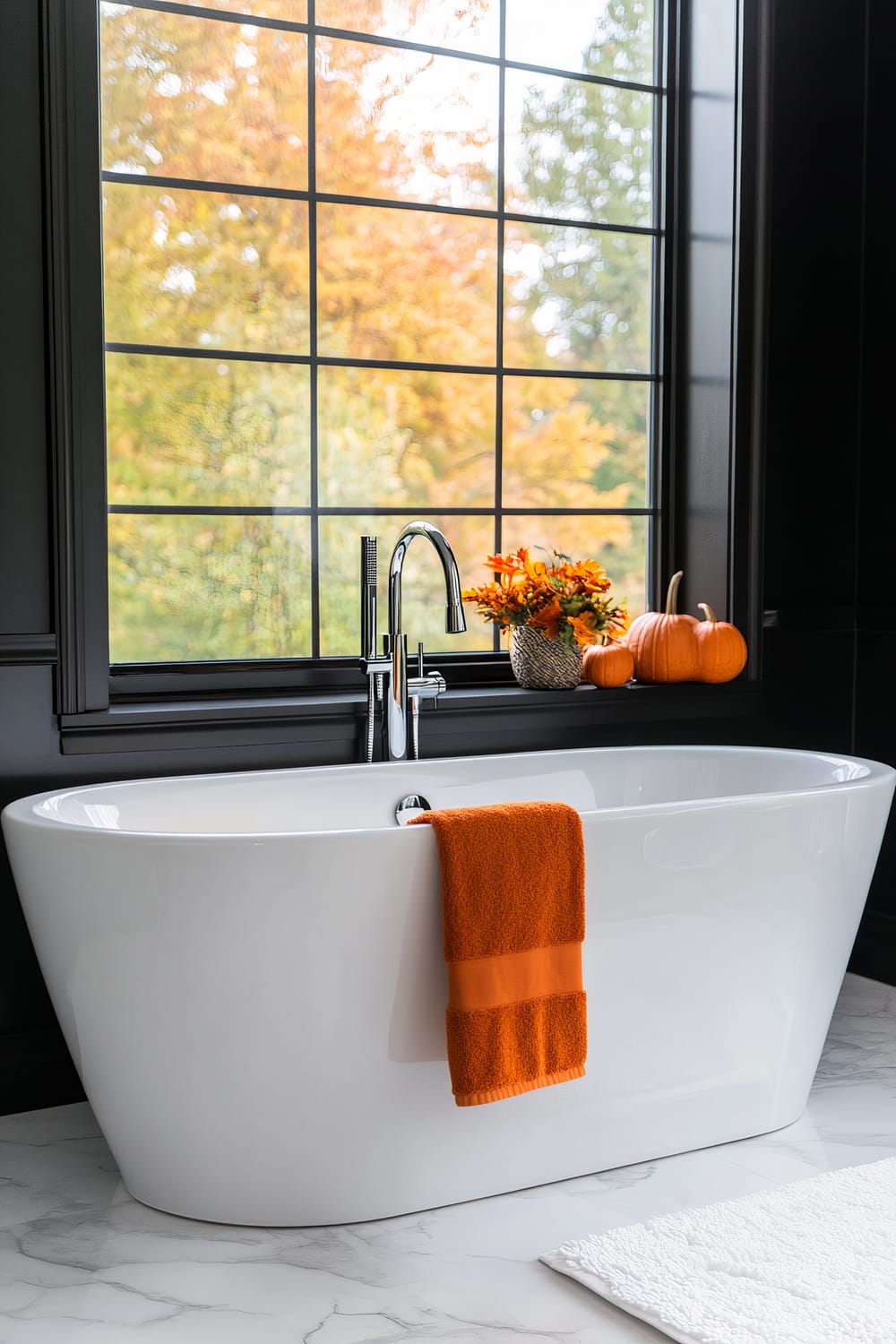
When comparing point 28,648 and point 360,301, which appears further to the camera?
point 360,301

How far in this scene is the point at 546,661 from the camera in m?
2.80

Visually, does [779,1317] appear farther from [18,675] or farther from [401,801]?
[18,675]

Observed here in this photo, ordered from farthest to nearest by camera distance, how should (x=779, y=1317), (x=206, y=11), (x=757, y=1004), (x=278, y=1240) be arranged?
(x=206, y=11), (x=757, y=1004), (x=278, y=1240), (x=779, y=1317)

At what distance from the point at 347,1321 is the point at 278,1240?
9.3 inches

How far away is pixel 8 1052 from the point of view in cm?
231

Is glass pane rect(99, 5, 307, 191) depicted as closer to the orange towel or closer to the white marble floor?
the orange towel

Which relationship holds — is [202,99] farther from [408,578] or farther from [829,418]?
[829,418]

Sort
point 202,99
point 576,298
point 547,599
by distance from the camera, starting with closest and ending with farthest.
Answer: point 202,99
point 547,599
point 576,298

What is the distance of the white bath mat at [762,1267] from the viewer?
5.21 ft

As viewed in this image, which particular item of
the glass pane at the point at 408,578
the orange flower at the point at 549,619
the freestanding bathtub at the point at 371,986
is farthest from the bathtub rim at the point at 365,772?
the glass pane at the point at 408,578

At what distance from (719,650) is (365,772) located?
3.28 ft

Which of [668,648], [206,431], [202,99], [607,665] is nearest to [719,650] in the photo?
[668,648]

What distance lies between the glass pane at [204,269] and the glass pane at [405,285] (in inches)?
3.0

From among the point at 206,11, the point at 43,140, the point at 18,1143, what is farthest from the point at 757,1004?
the point at 206,11
